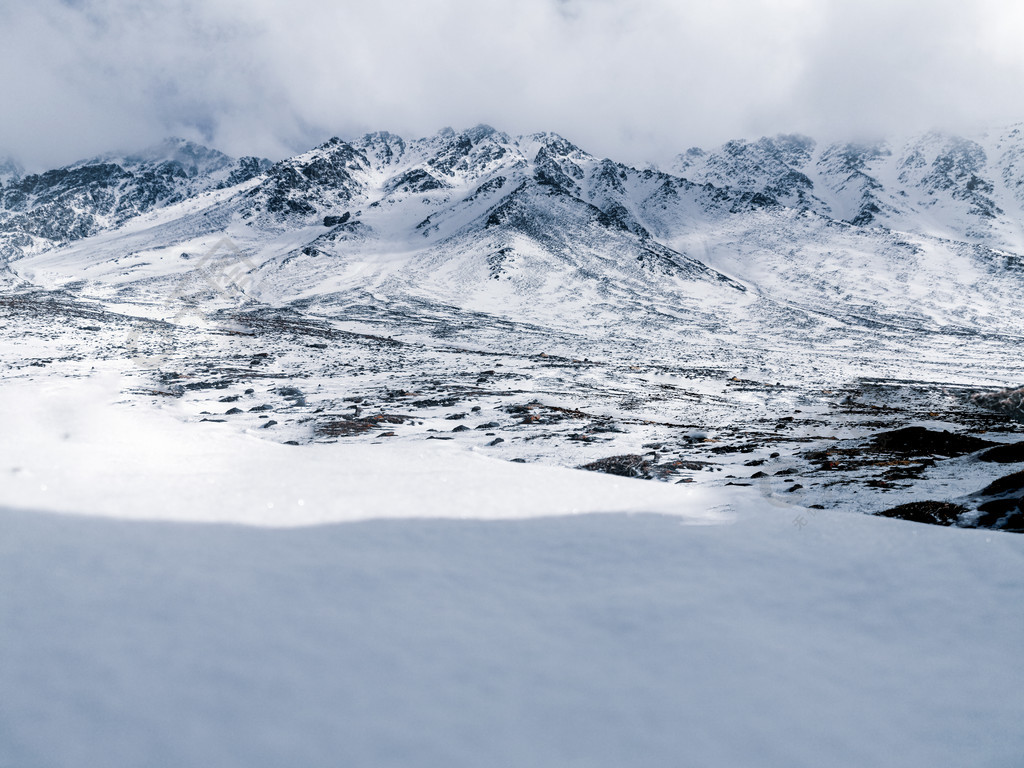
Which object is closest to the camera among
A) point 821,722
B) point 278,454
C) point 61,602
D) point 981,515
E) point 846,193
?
point 821,722

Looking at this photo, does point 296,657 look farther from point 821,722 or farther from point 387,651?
point 821,722

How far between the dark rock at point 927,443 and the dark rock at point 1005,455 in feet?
3.58

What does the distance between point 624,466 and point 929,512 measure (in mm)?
4451

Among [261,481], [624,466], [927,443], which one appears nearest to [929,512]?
[624,466]

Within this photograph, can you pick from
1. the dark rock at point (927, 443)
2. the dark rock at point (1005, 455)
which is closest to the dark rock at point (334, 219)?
the dark rock at point (927, 443)

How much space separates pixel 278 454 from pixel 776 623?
5778mm

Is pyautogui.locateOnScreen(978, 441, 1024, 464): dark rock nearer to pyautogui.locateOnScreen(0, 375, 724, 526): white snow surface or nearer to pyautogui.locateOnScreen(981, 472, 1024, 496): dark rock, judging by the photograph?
pyautogui.locateOnScreen(981, 472, 1024, 496): dark rock

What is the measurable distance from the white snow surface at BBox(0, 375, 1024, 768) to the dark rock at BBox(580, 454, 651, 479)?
146 inches

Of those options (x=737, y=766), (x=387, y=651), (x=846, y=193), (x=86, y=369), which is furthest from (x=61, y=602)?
(x=846, y=193)

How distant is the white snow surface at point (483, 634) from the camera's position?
2023mm

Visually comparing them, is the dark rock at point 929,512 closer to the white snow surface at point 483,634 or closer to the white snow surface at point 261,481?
the white snow surface at point 483,634

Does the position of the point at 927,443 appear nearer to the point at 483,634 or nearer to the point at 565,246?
the point at 483,634

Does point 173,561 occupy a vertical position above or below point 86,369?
below

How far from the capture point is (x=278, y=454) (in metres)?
6.55
